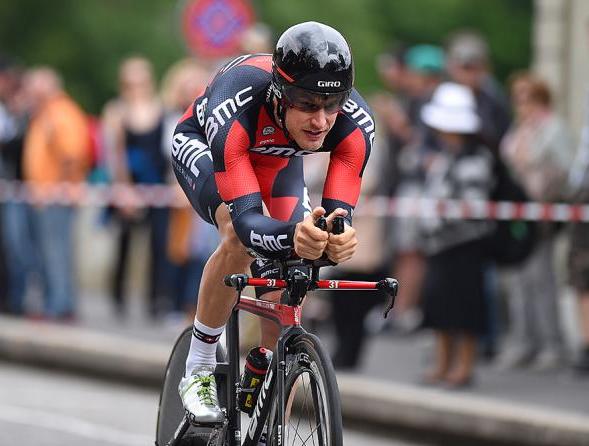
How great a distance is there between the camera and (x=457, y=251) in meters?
11.7

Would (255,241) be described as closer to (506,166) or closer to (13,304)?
(506,166)

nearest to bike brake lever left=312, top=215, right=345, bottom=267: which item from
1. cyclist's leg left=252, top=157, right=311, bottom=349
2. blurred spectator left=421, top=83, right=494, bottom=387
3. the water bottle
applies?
cyclist's leg left=252, top=157, right=311, bottom=349

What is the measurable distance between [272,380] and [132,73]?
8.57m

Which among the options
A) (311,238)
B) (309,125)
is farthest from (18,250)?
(311,238)

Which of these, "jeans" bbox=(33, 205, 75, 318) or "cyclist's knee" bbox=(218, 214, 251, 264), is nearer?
"cyclist's knee" bbox=(218, 214, 251, 264)

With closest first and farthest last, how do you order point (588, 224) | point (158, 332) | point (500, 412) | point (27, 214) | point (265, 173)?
point (265, 173)
point (500, 412)
point (588, 224)
point (158, 332)
point (27, 214)

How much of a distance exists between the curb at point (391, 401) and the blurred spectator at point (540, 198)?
4.82 ft

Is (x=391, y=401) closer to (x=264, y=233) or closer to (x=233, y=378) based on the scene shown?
(x=233, y=378)

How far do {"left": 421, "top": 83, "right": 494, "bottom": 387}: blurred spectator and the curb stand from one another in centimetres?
48

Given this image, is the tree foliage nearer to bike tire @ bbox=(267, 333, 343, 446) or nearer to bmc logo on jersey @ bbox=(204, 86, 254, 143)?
bmc logo on jersey @ bbox=(204, 86, 254, 143)

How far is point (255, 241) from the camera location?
6.72m

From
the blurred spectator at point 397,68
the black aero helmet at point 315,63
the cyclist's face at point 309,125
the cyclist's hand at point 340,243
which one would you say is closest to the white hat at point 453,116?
the blurred spectator at point 397,68

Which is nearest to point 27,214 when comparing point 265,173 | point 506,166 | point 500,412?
point 506,166

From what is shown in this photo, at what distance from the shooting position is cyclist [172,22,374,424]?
6.67m
